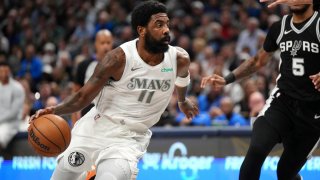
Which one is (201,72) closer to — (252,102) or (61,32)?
(252,102)

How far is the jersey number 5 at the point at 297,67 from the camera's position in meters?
7.30

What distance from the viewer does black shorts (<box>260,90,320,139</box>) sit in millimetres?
7312

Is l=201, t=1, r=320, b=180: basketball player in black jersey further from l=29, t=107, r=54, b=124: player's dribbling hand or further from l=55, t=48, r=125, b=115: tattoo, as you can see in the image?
l=29, t=107, r=54, b=124: player's dribbling hand

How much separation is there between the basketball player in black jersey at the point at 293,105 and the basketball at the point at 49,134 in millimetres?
1667

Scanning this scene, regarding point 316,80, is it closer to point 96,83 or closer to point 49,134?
point 96,83

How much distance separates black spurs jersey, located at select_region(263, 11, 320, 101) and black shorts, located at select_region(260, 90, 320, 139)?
0.07m

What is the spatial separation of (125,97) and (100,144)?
1.55 ft

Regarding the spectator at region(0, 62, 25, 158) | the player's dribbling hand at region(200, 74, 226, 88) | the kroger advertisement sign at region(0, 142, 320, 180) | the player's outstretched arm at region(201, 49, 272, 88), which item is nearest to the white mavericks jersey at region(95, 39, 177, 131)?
the player's dribbling hand at region(200, 74, 226, 88)

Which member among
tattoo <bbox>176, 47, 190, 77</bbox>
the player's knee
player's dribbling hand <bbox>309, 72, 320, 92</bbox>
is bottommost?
the player's knee

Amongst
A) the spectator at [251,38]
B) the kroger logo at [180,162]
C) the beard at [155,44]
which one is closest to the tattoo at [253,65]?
the beard at [155,44]

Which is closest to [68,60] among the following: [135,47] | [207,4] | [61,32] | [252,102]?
[61,32]

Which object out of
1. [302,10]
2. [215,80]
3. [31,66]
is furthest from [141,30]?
[31,66]

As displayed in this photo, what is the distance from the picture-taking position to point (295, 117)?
7332 mm

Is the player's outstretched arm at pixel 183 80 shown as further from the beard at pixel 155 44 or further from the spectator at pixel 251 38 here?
the spectator at pixel 251 38
